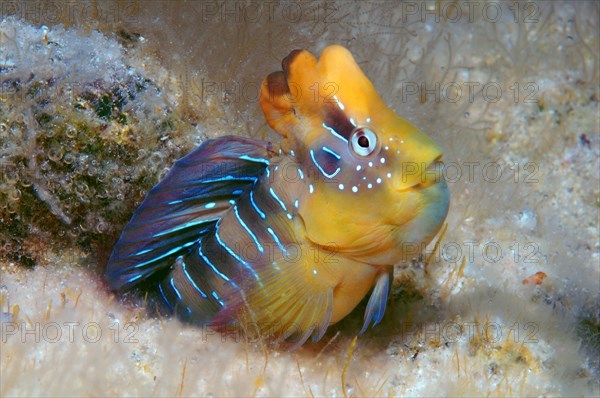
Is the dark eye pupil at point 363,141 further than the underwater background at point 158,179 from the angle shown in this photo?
No

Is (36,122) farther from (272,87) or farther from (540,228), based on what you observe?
(540,228)

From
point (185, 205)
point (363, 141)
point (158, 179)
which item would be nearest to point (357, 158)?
point (363, 141)

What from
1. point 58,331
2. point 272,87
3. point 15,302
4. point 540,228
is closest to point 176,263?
point 58,331

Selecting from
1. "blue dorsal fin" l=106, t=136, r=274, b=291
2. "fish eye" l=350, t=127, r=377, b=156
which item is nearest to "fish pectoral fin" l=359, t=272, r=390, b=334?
"fish eye" l=350, t=127, r=377, b=156

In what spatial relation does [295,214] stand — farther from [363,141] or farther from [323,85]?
[323,85]

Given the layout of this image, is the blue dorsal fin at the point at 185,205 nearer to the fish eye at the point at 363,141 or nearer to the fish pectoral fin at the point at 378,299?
the fish eye at the point at 363,141

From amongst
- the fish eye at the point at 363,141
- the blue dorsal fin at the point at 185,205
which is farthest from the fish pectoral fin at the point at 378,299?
the blue dorsal fin at the point at 185,205
